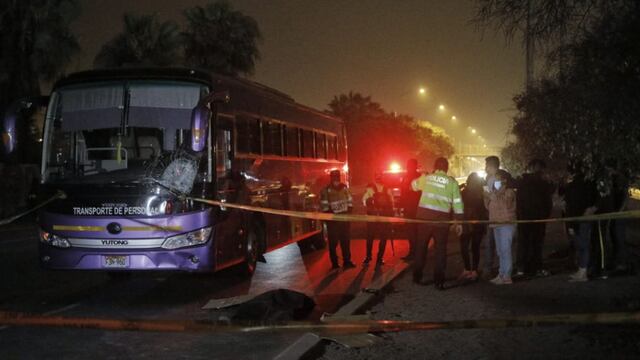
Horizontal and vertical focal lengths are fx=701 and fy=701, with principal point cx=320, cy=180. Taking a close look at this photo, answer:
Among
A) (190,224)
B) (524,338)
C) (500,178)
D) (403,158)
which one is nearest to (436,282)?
(500,178)

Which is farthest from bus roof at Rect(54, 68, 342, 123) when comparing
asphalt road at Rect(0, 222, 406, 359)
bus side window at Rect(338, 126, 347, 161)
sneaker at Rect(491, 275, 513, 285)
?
bus side window at Rect(338, 126, 347, 161)

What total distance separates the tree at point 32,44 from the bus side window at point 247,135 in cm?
2670

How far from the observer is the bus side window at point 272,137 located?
1267 centimetres

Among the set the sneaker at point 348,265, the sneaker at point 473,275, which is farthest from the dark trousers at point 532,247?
the sneaker at point 348,265

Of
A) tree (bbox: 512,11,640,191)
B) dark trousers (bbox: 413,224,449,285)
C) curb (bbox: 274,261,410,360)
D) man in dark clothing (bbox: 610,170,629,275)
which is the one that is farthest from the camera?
man in dark clothing (bbox: 610,170,629,275)

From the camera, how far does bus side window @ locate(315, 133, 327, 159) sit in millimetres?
16641

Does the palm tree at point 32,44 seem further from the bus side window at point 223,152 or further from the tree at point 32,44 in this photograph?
the bus side window at point 223,152

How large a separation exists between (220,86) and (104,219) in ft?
8.60

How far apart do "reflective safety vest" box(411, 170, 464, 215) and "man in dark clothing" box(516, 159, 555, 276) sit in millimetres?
1747

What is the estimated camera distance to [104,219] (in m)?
9.51

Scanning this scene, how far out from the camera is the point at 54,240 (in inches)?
384

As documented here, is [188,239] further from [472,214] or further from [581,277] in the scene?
[581,277]

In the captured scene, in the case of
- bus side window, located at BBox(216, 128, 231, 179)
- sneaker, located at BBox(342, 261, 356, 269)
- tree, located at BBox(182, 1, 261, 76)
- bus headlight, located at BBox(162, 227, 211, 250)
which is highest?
tree, located at BBox(182, 1, 261, 76)

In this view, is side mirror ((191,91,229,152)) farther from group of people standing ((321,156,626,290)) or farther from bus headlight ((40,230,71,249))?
group of people standing ((321,156,626,290))
